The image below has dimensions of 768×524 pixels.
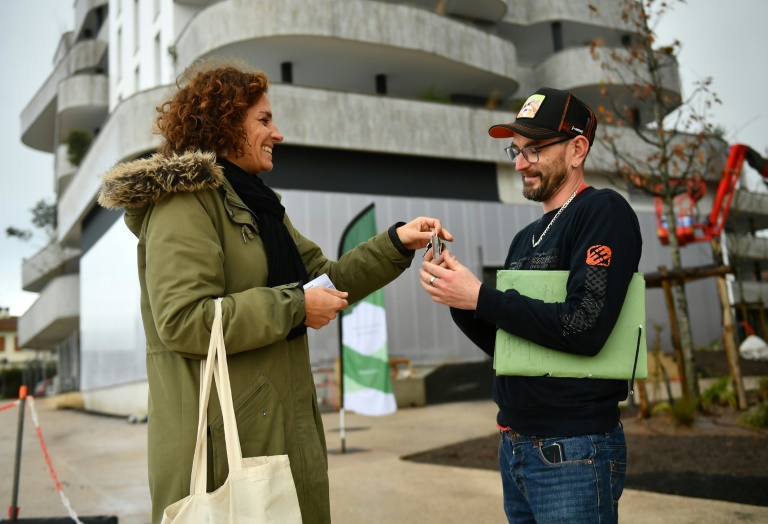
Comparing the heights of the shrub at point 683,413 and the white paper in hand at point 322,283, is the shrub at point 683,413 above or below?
below

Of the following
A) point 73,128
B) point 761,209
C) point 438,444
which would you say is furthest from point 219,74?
point 761,209

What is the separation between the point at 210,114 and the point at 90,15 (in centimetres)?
3196

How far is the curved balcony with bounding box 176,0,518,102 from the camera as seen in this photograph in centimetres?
1791

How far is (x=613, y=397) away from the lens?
7.39ft

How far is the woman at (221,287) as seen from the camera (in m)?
2.14

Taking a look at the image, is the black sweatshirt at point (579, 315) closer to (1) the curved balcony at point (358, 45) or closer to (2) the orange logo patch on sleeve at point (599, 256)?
(2) the orange logo patch on sleeve at point (599, 256)

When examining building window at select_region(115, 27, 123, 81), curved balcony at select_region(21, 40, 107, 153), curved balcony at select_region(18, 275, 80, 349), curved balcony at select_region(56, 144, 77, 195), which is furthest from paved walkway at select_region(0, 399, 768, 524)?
curved balcony at select_region(21, 40, 107, 153)

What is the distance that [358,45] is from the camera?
19.2m

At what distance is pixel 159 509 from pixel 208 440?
27cm

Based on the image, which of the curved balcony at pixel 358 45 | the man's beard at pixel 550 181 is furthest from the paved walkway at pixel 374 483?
the curved balcony at pixel 358 45

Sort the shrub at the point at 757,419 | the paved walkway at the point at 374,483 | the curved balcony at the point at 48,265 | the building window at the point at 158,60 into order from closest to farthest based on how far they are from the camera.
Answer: the paved walkway at the point at 374,483 → the shrub at the point at 757,419 → the building window at the point at 158,60 → the curved balcony at the point at 48,265

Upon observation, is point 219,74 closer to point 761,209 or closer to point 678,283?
point 678,283

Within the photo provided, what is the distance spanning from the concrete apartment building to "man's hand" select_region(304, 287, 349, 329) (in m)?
13.6

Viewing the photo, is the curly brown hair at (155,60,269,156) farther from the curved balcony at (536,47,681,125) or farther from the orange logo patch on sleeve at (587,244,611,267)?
the curved balcony at (536,47,681,125)
